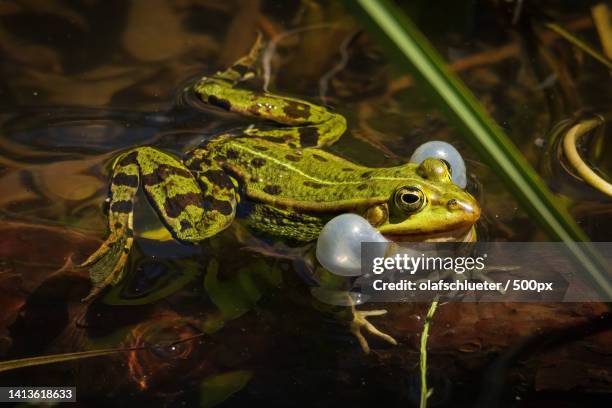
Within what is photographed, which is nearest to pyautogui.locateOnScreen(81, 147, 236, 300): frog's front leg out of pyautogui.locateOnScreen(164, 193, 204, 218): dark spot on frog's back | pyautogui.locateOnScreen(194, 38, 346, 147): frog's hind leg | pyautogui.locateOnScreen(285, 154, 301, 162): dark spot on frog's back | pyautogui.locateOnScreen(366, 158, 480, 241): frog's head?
pyautogui.locateOnScreen(164, 193, 204, 218): dark spot on frog's back

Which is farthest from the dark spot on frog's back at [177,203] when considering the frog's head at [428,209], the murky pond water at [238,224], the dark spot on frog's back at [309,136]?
the frog's head at [428,209]

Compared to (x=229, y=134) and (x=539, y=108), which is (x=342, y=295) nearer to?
(x=229, y=134)

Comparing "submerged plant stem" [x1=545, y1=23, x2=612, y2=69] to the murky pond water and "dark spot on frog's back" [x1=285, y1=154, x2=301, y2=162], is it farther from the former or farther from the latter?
"dark spot on frog's back" [x1=285, y1=154, x2=301, y2=162]

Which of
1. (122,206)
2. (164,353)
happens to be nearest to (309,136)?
(122,206)

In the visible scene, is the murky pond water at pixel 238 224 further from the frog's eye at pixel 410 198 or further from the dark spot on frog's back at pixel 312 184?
the frog's eye at pixel 410 198

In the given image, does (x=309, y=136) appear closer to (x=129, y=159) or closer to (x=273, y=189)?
(x=273, y=189)

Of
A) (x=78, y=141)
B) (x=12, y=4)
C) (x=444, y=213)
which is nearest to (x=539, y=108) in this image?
(x=444, y=213)
